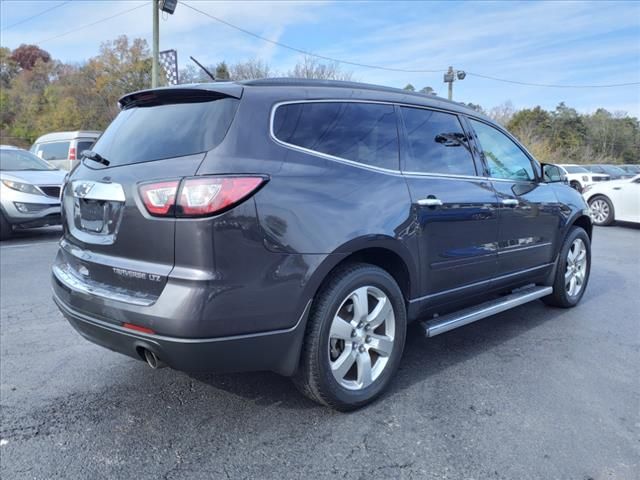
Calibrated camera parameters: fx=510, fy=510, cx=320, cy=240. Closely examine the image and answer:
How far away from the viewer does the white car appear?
11802mm

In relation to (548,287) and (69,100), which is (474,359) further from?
(69,100)

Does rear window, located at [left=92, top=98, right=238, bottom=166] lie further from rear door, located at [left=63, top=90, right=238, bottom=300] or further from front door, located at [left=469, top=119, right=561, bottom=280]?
front door, located at [left=469, top=119, right=561, bottom=280]

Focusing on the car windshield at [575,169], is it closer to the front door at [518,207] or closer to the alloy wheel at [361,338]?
the front door at [518,207]

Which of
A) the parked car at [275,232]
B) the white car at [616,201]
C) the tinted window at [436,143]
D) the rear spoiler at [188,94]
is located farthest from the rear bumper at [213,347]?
the white car at [616,201]

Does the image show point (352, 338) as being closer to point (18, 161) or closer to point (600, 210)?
point (18, 161)

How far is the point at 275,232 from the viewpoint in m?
2.36

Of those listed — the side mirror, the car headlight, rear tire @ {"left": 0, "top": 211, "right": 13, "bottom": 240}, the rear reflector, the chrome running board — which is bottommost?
rear tire @ {"left": 0, "top": 211, "right": 13, "bottom": 240}

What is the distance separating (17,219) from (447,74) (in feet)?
79.2

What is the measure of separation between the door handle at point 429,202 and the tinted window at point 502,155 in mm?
907

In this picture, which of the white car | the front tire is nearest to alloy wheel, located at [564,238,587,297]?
the front tire

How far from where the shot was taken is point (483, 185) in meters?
3.71

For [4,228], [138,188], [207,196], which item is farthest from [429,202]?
[4,228]

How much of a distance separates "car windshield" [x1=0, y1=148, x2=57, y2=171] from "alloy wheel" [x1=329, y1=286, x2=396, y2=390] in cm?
831

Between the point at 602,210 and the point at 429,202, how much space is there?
11.3 meters
